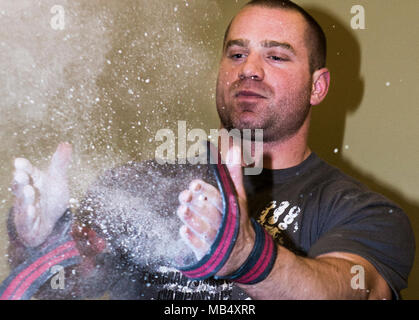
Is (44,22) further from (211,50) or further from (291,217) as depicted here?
(291,217)

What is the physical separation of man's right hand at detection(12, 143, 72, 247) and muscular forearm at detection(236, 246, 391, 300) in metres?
0.30

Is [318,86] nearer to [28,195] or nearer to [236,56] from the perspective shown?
[236,56]

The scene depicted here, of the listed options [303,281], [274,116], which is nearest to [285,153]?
[274,116]

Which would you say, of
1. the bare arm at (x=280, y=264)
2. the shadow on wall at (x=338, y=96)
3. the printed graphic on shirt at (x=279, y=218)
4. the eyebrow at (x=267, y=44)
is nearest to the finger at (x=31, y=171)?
the bare arm at (x=280, y=264)

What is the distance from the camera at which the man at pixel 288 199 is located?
554 mm

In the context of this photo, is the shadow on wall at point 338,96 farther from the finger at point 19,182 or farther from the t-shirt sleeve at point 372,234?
the finger at point 19,182

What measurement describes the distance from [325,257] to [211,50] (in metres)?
0.56

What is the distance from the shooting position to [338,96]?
48.1 inches

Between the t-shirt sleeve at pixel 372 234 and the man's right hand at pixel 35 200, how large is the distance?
387mm

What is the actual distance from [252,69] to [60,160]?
399 mm

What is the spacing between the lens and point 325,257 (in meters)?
0.65

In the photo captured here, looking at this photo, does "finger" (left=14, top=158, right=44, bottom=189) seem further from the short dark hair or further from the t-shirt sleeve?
the short dark hair

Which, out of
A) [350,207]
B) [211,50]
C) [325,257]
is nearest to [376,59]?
[211,50]

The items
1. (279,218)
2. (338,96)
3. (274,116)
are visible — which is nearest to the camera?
(279,218)
